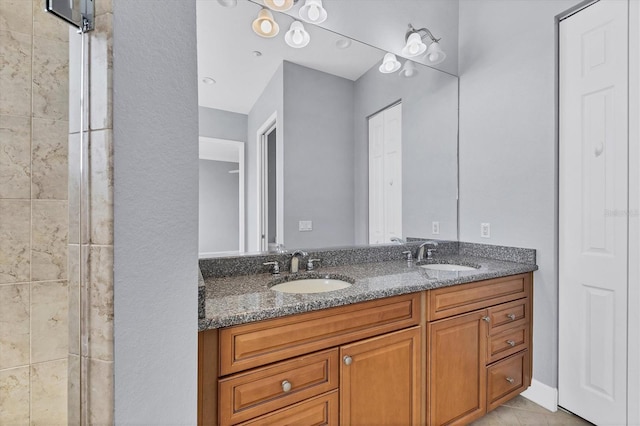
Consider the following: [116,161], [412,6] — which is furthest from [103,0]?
[412,6]

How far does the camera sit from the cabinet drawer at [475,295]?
4.81ft

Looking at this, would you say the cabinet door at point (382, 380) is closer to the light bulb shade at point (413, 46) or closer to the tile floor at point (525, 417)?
the tile floor at point (525, 417)

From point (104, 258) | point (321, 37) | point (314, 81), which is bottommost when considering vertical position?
point (104, 258)

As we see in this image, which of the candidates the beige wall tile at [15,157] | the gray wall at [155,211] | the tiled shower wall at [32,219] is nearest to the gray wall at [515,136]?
the gray wall at [155,211]

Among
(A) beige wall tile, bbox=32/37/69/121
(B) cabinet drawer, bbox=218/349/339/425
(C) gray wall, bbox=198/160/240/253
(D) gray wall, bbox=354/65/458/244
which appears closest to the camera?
(B) cabinet drawer, bbox=218/349/339/425

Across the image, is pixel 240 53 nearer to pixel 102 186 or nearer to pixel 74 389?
pixel 102 186

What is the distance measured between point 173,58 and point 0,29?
930 mm

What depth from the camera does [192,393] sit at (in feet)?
2.48

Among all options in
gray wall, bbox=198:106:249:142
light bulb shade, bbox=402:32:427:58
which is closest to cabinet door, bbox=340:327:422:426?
gray wall, bbox=198:106:249:142

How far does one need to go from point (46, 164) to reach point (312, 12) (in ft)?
4.71

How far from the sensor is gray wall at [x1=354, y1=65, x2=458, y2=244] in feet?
6.49

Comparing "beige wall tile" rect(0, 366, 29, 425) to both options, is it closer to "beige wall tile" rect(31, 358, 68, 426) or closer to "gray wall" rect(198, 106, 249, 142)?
"beige wall tile" rect(31, 358, 68, 426)
